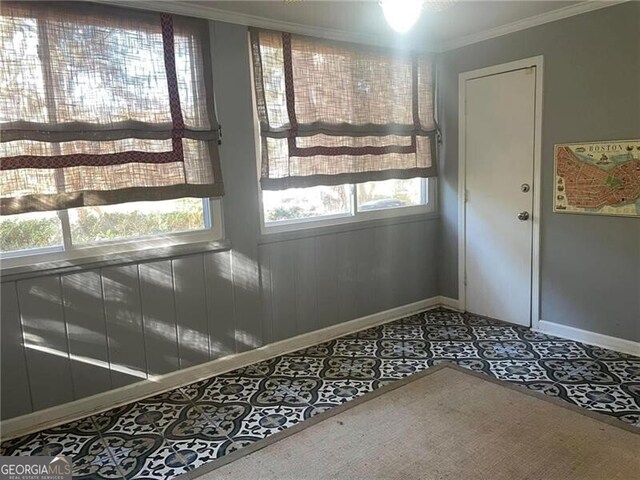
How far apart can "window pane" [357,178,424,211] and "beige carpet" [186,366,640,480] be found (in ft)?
5.58

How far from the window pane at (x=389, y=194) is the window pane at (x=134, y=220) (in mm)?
1406

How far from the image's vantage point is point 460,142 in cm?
410

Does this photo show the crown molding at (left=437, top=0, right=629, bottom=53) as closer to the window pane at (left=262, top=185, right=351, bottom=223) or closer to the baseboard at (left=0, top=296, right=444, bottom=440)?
the window pane at (left=262, top=185, right=351, bottom=223)

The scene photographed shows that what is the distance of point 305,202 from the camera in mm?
3613

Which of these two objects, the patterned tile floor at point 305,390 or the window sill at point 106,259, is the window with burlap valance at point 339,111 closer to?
the window sill at point 106,259

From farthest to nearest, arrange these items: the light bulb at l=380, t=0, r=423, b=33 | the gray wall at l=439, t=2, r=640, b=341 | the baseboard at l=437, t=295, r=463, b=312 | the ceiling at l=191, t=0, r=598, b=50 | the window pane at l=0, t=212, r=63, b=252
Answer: the baseboard at l=437, t=295, r=463, b=312, the gray wall at l=439, t=2, r=640, b=341, the ceiling at l=191, t=0, r=598, b=50, the window pane at l=0, t=212, r=63, b=252, the light bulb at l=380, t=0, r=423, b=33

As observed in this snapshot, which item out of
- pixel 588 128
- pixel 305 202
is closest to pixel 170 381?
pixel 305 202

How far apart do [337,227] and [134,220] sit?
1.52m

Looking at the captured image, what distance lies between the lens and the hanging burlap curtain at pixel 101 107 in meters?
2.41

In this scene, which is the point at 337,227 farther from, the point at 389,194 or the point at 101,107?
the point at 101,107

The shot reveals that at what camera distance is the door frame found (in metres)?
3.54

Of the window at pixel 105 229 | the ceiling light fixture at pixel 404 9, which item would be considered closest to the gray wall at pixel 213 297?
Result: the window at pixel 105 229

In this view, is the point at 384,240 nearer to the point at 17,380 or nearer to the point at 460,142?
the point at 460,142

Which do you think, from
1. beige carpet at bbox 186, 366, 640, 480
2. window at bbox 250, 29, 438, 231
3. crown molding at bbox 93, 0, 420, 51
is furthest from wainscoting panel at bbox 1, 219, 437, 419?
crown molding at bbox 93, 0, 420, 51
